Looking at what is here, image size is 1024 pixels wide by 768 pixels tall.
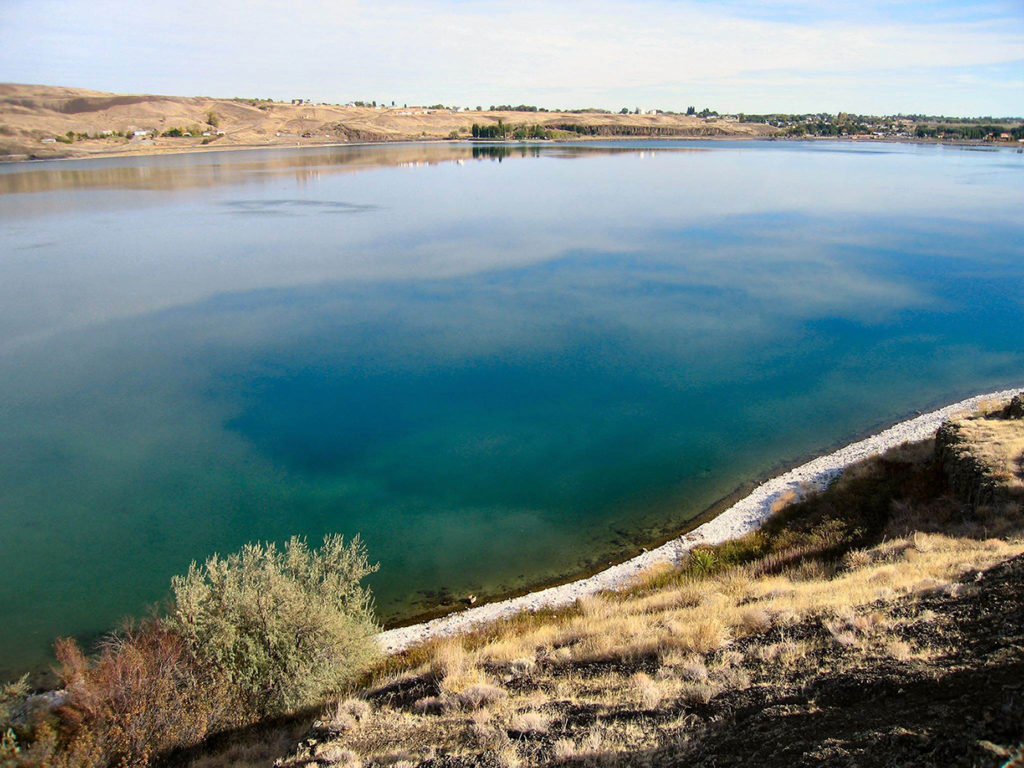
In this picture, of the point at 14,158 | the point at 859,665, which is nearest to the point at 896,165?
A: the point at 859,665

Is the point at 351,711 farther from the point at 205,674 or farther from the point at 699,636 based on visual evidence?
the point at 699,636

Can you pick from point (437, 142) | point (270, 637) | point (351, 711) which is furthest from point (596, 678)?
point (437, 142)

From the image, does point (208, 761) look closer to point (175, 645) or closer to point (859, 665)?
point (175, 645)

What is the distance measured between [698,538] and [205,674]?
24.9 feet

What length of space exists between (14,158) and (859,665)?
103443 mm

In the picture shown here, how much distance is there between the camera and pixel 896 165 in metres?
82.4

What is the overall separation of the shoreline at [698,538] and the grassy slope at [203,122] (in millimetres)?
100046

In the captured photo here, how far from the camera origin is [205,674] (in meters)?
6.11

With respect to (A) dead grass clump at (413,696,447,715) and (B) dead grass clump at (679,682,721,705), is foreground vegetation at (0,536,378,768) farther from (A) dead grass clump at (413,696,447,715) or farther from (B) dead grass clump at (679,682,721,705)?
A: (B) dead grass clump at (679,682,721,705)

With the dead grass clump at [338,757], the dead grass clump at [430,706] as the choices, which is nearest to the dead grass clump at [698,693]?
the dead grass clump at [430,706]

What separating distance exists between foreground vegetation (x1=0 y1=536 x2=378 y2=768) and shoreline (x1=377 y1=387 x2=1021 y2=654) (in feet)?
4.91

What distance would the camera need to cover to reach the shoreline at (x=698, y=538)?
28.1 ft

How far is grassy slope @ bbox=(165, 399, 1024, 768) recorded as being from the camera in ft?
13.7

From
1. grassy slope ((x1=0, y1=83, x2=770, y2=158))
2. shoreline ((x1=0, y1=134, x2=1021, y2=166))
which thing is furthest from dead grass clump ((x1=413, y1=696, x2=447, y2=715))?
grassy slope ((x1=0, y1=83, x2=770, y2=158))
